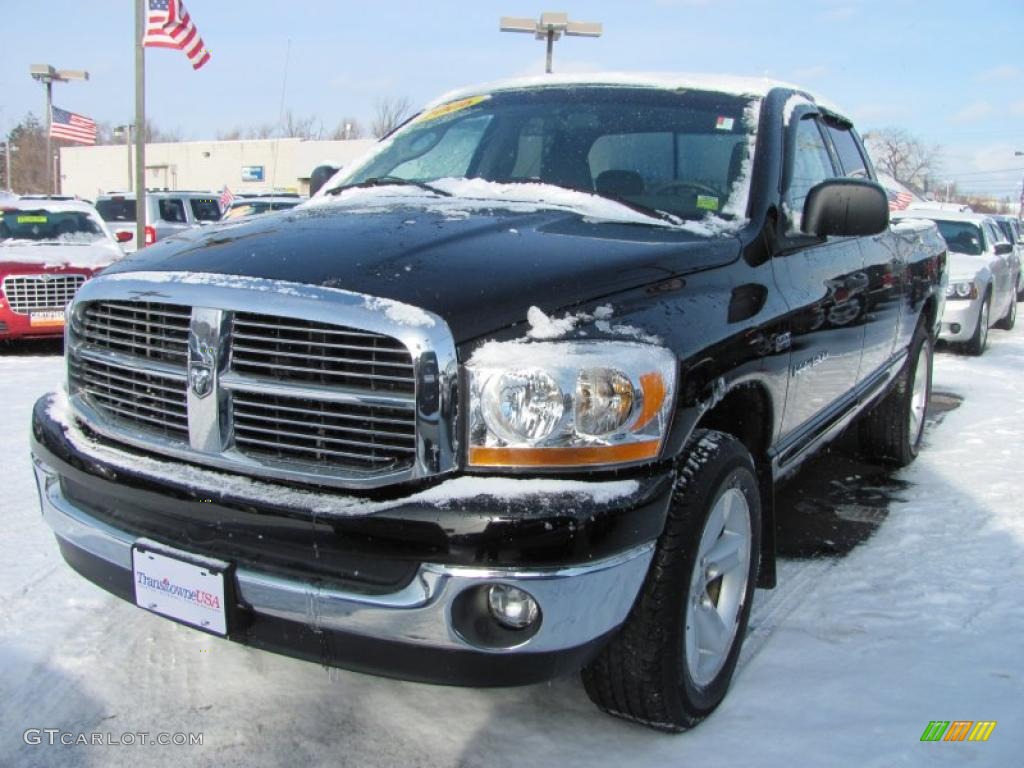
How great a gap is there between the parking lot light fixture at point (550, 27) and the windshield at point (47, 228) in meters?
11.9

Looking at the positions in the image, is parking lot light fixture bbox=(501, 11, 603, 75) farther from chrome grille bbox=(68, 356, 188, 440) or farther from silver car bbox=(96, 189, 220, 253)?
chrome grille bbox=(68, 356, 188, 440)

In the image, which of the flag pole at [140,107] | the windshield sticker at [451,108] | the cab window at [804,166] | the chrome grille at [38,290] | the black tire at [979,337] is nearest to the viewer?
the cab window at [804,166]

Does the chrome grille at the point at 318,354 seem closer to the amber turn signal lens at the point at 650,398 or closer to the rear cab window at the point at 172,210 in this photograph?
the amber turn signal lens at the point at 650,398

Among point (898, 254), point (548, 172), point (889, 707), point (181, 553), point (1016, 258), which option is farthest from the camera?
point (1016, 258)

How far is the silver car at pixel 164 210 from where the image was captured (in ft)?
52.8

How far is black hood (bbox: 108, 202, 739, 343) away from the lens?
2.09 metres

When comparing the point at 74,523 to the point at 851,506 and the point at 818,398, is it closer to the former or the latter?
the point at 818,398

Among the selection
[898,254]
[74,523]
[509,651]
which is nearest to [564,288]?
[509,651]

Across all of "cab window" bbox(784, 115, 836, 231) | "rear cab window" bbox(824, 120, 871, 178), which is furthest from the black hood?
"rear cab window" bbox(824, 120, 871, 178)

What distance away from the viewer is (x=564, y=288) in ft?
7.18

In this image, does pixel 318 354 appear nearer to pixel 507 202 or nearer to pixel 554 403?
pixel 554 403

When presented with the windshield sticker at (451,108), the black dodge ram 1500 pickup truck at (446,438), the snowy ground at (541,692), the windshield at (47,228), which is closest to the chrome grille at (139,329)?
the black dodge ram 1500 pickup truck at (446,438)

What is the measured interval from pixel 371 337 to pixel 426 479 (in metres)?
0.33

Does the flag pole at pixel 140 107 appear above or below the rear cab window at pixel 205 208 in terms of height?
above
